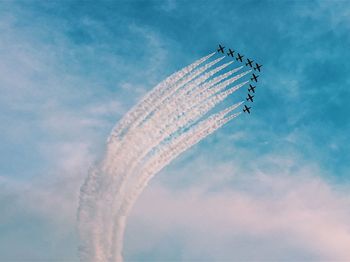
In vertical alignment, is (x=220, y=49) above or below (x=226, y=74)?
above

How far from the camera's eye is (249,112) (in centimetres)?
18438

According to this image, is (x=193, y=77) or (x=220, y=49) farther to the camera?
(x=220, y=49)

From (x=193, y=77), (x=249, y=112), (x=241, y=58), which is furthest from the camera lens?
(x=241, y=58)

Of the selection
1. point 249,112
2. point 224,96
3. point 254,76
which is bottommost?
point 224,96

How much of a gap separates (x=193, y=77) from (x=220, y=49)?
1699 inches

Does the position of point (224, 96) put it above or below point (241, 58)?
below

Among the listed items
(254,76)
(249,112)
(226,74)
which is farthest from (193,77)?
(254,76)

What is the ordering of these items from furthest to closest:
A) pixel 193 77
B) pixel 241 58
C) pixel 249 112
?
1. pixel 241 58
2. pixel 249 112
3. pixel 193 77

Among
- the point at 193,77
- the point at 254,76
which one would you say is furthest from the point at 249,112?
the point at 193,77

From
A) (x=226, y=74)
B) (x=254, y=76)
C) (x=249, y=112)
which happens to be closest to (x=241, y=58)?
(x=254, y=76)

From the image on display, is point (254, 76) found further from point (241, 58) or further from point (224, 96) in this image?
point (224, 96)

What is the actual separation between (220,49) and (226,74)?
1468 inches

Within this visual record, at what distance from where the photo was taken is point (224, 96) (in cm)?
15612

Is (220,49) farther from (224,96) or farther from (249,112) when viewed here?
(224,96)
